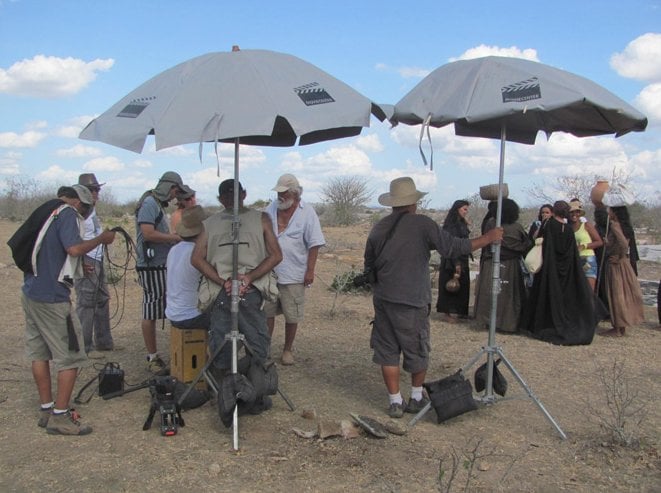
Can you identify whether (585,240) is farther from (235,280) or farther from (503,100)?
(235,280)

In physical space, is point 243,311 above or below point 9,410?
above

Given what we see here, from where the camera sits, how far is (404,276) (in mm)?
4797

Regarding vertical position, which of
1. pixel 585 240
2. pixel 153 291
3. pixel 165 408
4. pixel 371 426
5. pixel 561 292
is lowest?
pixel 371 426

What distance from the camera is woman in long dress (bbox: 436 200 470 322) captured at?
8805 millimetres

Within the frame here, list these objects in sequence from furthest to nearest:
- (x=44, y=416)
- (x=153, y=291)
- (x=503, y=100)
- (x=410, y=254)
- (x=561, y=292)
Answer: (x=561, y=292) < (x=153, y=291) < (x=410, y=254) < (x=44, y=416) < (x=503, y=100)

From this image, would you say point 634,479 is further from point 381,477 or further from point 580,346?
point 580,346

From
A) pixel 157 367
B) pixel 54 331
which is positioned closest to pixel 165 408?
pixel 54 331

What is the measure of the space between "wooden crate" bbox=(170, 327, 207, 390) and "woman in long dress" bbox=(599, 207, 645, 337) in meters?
5.55

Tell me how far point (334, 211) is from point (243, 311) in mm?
27121

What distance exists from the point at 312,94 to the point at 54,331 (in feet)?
8.15

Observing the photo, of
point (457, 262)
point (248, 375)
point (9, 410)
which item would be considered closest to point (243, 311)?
point (248, 375)

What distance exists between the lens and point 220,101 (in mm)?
4160

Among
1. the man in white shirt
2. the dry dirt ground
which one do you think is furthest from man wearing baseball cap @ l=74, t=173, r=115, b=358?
the man in white shirt

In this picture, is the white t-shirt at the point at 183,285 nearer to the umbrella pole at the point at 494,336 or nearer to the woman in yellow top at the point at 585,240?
the umbrella pole at the point at 494,336
